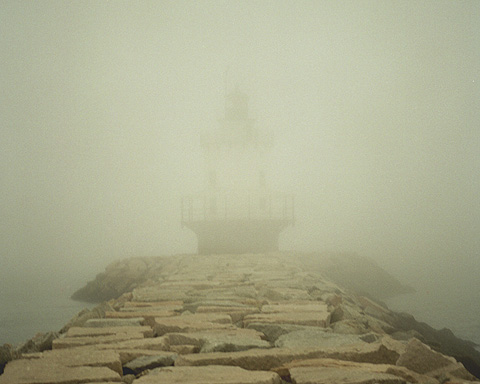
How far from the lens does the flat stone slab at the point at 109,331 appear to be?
3.45 metres

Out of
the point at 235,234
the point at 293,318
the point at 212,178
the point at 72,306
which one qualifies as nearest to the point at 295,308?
the point at 293,318

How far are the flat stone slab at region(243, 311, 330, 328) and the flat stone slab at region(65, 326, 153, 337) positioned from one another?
2.80ft

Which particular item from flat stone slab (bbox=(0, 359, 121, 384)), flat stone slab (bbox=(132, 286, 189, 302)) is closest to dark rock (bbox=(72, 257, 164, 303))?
flat stone slab (bbox=(132, 286, 189, 302))

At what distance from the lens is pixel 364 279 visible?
19797 mm

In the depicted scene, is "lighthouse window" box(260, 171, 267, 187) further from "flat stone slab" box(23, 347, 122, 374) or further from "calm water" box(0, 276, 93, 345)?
"flat stone slab" box(23, 347, 122, 374)

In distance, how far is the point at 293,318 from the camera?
381 cm

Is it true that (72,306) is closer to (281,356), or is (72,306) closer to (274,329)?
(274,329)

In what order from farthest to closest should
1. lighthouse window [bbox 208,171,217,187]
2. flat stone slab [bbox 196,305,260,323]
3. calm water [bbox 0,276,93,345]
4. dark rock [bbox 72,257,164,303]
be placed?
lighthouse window [bbox 208,171,217,187]
dark rock [bbox 72,257,164,303]
calm water [bbox 0,276,93,345]
flat stone slab [bbox 196,305,260,323]

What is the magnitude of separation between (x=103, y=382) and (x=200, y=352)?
759 millimetres

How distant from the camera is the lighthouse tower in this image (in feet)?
55.0

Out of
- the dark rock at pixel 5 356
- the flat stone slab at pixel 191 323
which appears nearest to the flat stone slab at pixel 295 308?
the flat stone slab at pixel 191 323

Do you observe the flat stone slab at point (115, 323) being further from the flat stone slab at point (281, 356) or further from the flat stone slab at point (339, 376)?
the flat stone slab at point (339, 376)

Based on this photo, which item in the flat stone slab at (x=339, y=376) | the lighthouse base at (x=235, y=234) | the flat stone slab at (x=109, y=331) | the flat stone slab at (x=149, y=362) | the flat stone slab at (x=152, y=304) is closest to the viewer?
the flat stone slab at (x=339, y=376)

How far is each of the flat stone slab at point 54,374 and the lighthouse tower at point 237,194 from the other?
13.9m
